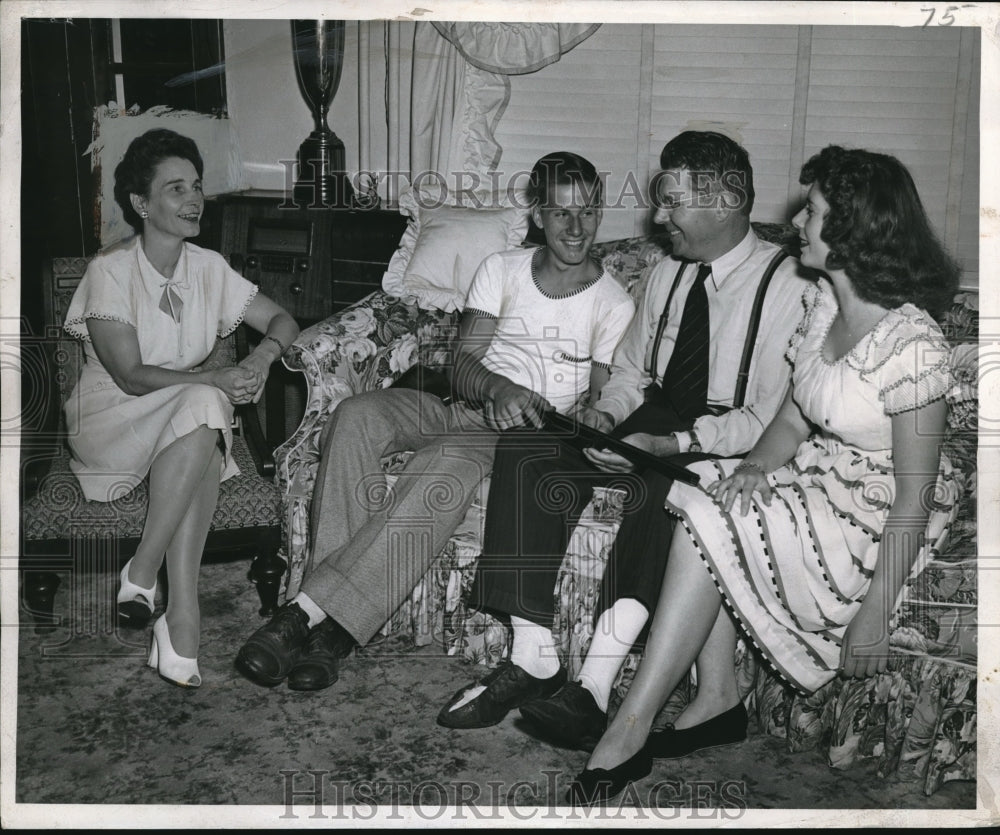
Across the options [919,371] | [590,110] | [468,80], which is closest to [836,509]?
[919,371]

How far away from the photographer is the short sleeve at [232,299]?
2.35 m

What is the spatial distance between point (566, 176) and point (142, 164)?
0.93 m

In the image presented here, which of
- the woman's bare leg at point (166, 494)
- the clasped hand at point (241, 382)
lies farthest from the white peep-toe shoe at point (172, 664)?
the clasped hand at point (241, 382)

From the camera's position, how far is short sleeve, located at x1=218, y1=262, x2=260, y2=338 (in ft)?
7.72

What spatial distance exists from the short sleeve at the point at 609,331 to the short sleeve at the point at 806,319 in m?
0.43

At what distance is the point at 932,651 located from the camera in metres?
1.81

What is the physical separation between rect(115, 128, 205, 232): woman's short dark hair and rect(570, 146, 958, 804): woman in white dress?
4.36 ft

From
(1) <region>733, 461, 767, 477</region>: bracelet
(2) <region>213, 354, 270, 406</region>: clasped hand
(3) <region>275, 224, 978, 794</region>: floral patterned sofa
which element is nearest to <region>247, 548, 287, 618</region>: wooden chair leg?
(3) <region>275, 224, 978, 794</region>: floral patterned sofa

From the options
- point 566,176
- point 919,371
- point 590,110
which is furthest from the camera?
point 590,110

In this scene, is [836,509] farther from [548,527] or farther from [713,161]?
[713,161]

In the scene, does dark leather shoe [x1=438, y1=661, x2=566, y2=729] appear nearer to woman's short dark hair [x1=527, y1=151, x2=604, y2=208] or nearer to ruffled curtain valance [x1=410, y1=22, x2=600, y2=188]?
woman's short dark hair [x1=527, y1=151, x2=604, y2=208]

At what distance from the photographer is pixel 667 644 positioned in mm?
A: 1823

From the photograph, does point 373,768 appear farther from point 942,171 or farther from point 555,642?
point 942,171

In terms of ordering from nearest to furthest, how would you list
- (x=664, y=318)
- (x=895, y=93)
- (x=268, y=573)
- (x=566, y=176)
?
1. (x=566, y=176)
2. (x=664, y=318)
3. (x=268, y=573)
4. (x=895, y=93)
